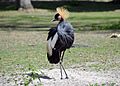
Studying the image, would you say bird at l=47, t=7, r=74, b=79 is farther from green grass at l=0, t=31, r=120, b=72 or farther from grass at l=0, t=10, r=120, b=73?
grass at l=0, t=10, r=120, b=73

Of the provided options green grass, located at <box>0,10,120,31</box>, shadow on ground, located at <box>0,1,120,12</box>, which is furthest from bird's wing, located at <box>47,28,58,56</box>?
shadow on ground, located at <box>0,1,120,12</box>

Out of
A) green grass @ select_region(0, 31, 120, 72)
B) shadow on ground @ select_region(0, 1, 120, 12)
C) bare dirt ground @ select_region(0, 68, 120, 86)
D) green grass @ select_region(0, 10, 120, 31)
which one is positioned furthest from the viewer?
shadow on ground @ select_region(0, 1, 120, 12)

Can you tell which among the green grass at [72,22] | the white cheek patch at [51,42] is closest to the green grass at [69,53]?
the white cheek patch at [51,42]

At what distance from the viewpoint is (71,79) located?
37.3ft

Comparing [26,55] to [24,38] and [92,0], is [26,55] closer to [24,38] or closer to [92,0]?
[24,38]

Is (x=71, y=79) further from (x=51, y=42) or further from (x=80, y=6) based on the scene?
(x=80, y=6)

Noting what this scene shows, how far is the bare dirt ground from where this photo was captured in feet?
35.4

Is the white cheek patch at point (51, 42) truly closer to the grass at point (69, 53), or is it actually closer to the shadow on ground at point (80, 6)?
the grass at point (69, 53)

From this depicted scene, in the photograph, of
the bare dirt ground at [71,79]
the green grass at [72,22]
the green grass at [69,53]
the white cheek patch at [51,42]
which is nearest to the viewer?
the bare dirt ground at [71,79]

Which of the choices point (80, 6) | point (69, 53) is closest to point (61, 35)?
point (69, 53)

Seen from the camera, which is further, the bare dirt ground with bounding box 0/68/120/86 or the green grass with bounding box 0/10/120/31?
the green grass with bounding box 0/10/120/31

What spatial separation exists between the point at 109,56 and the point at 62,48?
462cm

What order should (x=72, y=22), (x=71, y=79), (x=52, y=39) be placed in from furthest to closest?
(x=72, y=22) < (x=71, y=79) < (x=52, y=39)

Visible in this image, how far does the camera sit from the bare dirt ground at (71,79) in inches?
425
